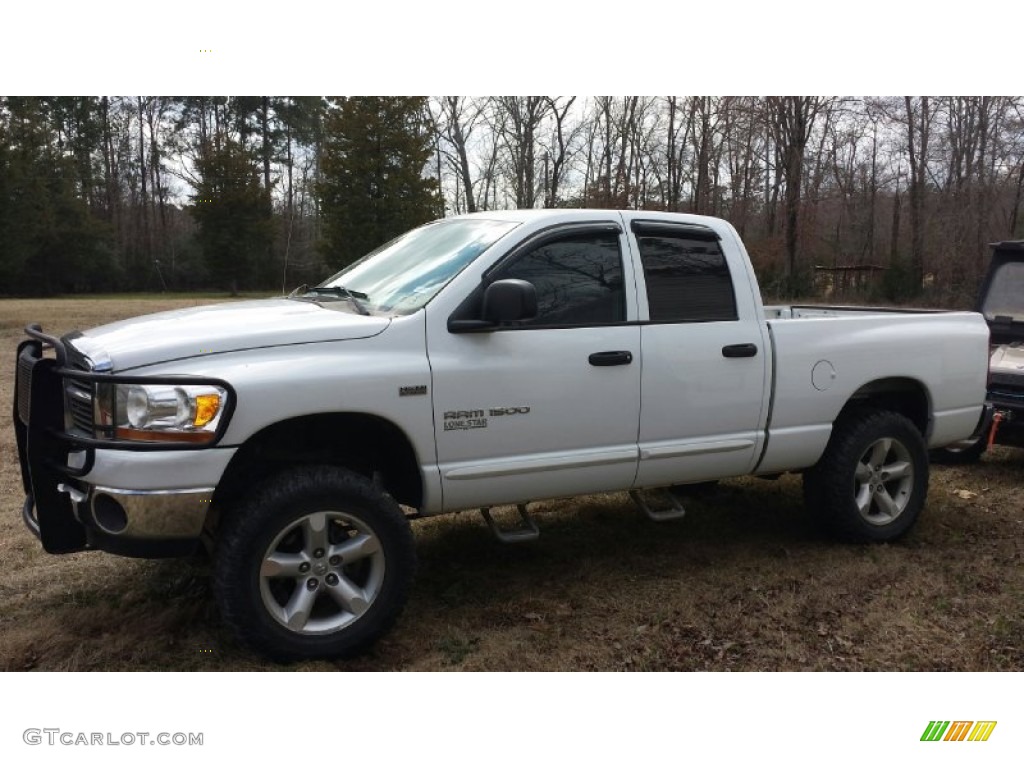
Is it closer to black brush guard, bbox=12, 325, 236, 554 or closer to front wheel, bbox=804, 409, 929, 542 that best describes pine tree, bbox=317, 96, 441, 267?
front wheel, bbox=804, 409, 929, 542

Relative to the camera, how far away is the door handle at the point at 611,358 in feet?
13.4

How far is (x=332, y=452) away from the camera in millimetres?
3824

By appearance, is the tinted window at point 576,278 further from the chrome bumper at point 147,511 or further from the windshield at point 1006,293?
the windshield at point 1006,293

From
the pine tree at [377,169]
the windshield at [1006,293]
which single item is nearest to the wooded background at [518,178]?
the pine tree at [377,169]

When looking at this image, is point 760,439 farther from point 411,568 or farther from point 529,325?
point 411,568

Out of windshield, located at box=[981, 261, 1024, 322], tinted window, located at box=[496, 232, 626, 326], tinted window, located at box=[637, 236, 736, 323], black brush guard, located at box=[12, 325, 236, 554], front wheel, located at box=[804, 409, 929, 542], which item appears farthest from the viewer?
windshield, located at box=[981, 261, 1024, 322]

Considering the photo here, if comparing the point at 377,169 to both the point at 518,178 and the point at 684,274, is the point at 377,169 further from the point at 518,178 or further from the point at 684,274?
the point at 684,274

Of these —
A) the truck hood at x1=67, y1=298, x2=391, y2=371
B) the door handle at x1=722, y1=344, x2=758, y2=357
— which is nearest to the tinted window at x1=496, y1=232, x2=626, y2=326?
the door handle at x1=722, y1=344, x2=758, y2=357

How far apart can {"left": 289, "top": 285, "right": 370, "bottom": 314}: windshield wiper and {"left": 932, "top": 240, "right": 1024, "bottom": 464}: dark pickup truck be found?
16.6ft

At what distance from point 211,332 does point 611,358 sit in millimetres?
1884

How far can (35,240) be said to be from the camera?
26406 mm

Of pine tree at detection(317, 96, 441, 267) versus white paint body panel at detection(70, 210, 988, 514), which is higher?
pine tree at detection(317, 96, 441, 267)

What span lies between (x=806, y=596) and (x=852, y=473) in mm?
970

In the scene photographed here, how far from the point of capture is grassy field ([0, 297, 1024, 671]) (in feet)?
12.1
